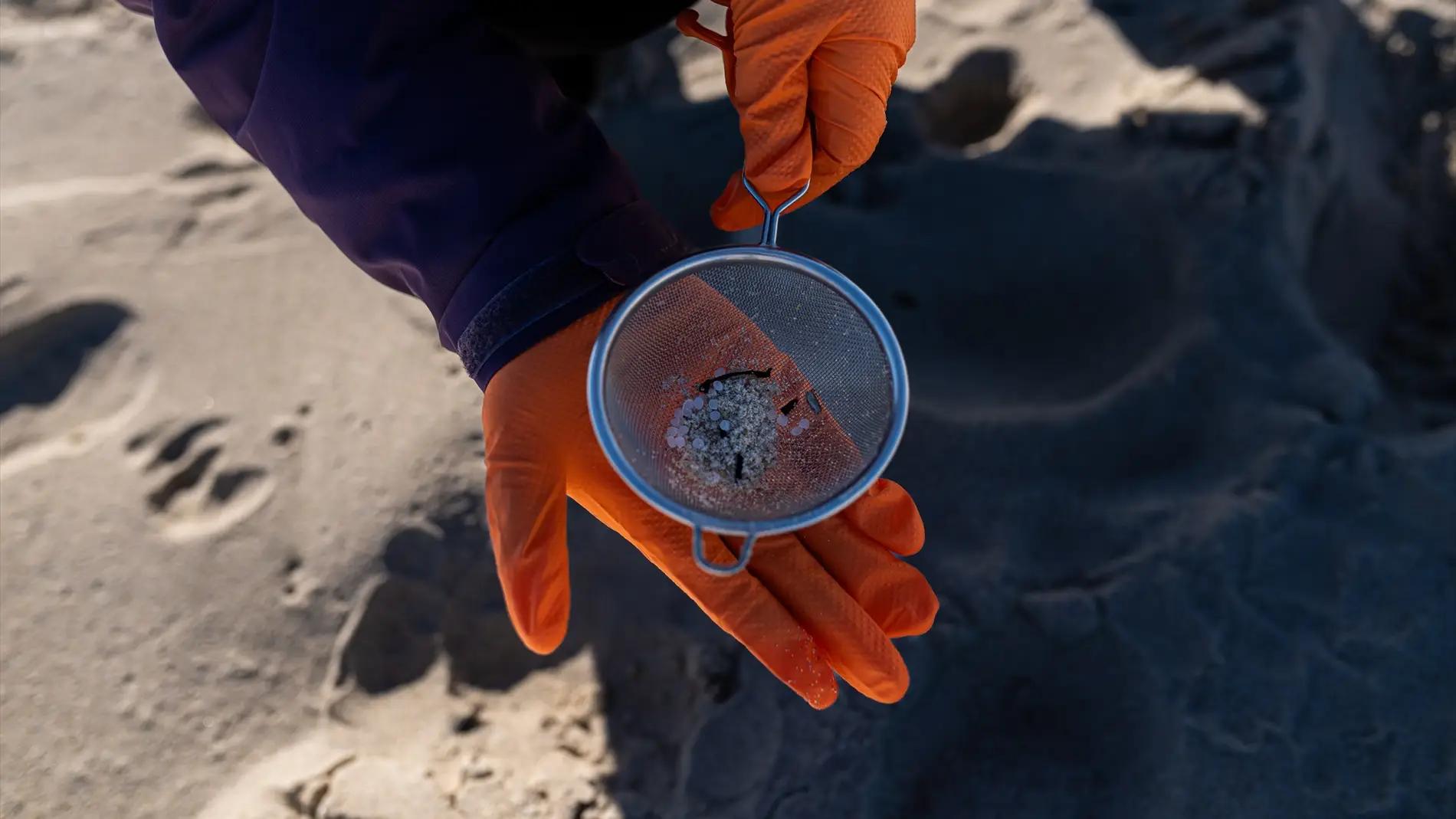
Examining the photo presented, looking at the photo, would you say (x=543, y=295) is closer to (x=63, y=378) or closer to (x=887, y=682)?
(x=887, y=682)

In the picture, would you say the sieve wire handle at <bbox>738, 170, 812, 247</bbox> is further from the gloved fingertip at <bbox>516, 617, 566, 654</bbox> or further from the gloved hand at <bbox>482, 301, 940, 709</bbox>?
the gloved fingertip at <bbox>516, 617, 566, 654</bbox>

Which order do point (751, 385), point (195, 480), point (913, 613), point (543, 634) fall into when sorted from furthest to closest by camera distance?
1. point (195, 480)
2. point (751, 385)
3. point (913, 613)
4. point (543, 634)

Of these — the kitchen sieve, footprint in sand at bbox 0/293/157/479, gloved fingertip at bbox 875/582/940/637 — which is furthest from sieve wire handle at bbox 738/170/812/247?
footprint in sand at bbox 0/293/157/479

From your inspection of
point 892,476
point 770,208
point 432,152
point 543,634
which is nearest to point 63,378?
point 432,152

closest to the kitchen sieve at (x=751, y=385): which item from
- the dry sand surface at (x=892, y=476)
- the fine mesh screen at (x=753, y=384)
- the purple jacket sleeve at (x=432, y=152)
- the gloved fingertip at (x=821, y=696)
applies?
the fine mesh screen at (x=753, y=384)

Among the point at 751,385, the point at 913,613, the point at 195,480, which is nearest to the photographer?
the point at 913,613

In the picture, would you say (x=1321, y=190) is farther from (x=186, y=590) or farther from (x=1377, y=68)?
(x=186, y=590)

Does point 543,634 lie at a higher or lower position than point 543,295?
lower
